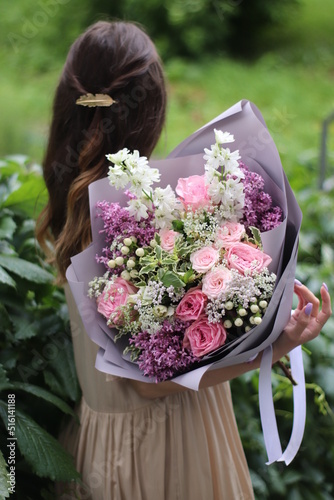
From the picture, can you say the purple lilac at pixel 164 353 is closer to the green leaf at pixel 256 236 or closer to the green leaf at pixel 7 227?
the green leaf at pixel 256 236

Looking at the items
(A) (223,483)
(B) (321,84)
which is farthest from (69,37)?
(A) (223,483)

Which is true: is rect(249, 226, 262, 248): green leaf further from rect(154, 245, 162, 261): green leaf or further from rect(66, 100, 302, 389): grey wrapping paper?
rect(154, 245, 162, 261): green leaf

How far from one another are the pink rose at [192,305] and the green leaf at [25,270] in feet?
1.88

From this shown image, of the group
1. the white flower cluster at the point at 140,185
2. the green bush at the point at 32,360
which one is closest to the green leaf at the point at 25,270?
the green bush at the point at 32,360

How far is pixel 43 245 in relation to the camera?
176 cm

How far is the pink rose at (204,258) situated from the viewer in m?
1.33

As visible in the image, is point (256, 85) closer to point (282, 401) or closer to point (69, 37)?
point (69, 37)

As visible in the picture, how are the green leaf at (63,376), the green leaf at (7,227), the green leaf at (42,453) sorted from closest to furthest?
the green leaf at (42,453)
the green leaf at (63,376)
the green leaf at (7,227)

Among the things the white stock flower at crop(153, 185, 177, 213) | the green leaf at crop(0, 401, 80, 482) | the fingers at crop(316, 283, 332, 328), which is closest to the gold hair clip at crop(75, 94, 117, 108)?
the white stock flower at crop(153, 185, 177, 213)

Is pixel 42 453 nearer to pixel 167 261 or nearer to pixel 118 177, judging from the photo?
pixel 167 261

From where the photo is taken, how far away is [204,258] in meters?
1.34

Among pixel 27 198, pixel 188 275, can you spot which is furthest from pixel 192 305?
pixel 27 198

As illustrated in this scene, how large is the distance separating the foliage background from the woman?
13cm

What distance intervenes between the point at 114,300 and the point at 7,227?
25.3 inches
